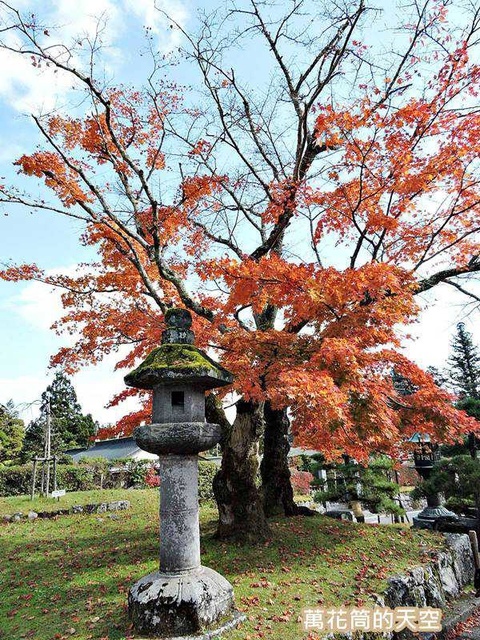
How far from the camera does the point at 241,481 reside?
358 inches

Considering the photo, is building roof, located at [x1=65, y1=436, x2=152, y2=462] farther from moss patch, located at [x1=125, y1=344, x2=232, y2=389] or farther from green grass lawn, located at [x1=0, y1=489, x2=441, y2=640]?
moss patch, located at [x1=125, y1=344, x2=232, y2=389]

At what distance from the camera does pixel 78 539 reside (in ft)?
37.3

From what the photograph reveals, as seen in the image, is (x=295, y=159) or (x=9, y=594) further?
(x=295, y=159)

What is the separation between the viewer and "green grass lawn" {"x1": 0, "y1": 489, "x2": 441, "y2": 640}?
5.63 metres

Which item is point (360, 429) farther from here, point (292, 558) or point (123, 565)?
point (123, 565)

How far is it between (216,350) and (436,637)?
6.41 meters

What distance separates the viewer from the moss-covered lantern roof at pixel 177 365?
5488mm

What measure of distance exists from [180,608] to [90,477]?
70.8 ft

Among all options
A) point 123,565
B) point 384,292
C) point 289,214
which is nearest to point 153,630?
point 123,565

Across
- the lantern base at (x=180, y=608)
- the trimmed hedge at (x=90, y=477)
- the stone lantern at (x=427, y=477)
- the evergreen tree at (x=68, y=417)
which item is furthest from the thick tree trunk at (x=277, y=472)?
the evergreen tree at (x=68, y=417)

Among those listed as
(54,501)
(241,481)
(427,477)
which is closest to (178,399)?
(241,481)

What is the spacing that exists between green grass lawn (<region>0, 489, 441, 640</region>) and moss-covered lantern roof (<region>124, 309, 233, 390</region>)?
311 cm

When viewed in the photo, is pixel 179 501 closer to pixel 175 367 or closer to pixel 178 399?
pixel 178 399

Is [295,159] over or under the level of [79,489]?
over
